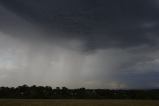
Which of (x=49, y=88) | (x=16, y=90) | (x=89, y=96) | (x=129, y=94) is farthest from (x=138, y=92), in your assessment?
(x=16, y=90)

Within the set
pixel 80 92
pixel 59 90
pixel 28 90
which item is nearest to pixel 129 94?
pixel 80 92

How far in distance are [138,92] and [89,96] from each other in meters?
28.7

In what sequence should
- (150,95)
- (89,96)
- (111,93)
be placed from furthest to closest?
(111,93), (89,96), (150,95)

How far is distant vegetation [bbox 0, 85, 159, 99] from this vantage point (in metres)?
154

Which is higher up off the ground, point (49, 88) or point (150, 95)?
point (49, 88)

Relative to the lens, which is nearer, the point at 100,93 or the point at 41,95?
the point at 41,95

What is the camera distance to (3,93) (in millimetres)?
161875

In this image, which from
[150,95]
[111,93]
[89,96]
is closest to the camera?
[150,95]

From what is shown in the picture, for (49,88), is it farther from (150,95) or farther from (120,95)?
(150,95)

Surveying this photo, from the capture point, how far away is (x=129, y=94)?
537 ft

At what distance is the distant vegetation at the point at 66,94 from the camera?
154375 millimetres

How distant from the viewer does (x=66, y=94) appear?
581 feet

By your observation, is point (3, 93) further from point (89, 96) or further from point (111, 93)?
point (111, 93)

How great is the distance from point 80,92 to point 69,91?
964 cm
